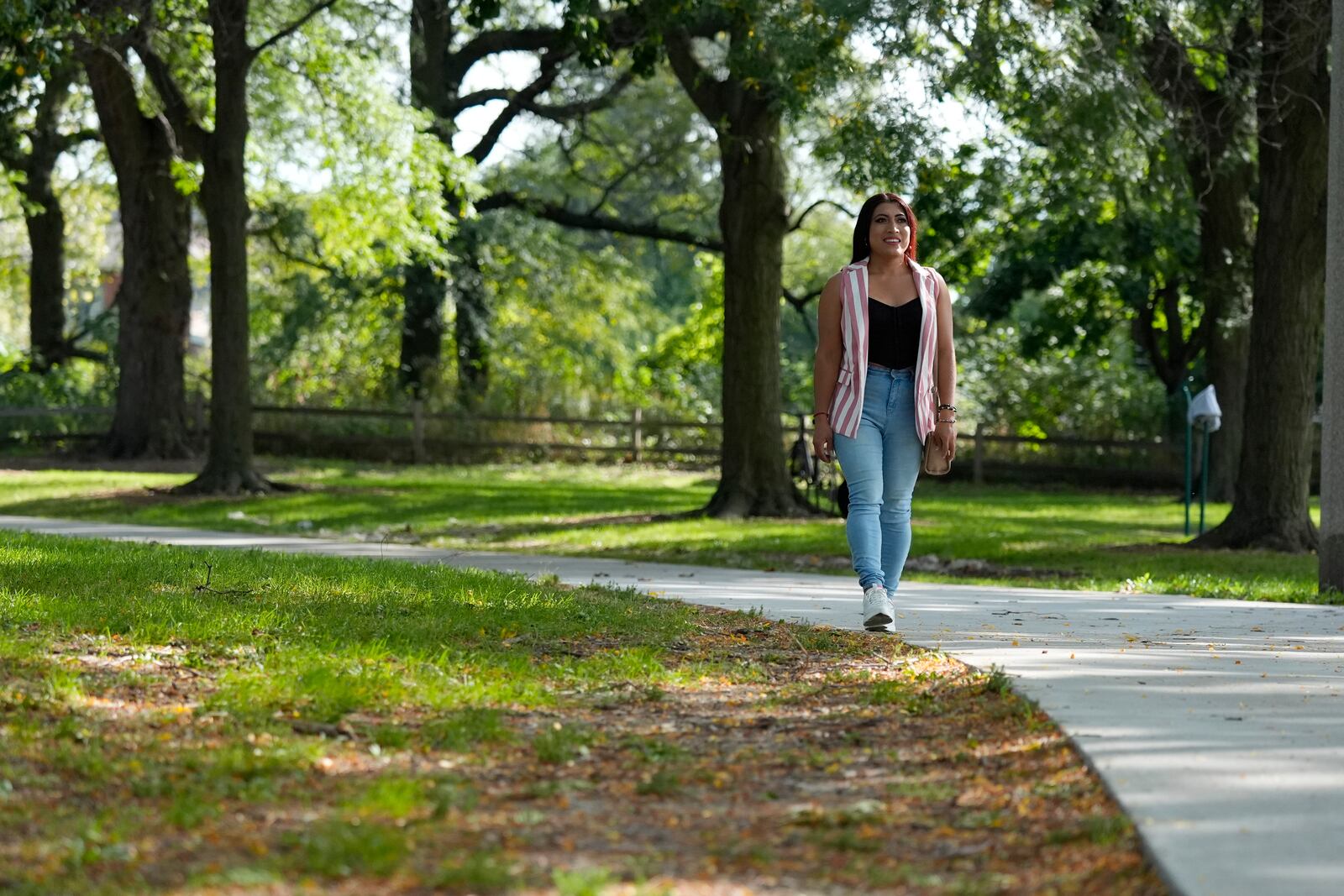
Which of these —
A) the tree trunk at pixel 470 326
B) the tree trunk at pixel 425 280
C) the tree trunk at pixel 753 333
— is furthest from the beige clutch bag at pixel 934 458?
the tree trunk at pixel 470 326

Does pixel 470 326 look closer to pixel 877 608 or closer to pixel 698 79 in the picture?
pixel 698 79

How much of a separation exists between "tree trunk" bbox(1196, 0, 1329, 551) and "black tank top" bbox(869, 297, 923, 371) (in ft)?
30.3

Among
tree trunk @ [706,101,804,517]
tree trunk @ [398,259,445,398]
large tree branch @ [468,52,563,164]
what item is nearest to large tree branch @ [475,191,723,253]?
large tree branch @ [468,52,563,164]

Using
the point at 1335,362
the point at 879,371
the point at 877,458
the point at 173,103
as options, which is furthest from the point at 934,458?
the point at 173,103

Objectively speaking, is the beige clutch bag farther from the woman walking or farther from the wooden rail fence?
the wooden rail fence

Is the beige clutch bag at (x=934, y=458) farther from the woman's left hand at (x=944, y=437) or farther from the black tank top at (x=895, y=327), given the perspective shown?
the black tank top at (x=895, y=327)

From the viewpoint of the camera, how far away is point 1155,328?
107 feet

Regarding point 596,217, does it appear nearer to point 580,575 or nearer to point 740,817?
point 580,575

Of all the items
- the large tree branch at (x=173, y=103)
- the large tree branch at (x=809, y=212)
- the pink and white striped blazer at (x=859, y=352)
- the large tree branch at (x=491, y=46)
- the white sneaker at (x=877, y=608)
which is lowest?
the white sneaker at (x=877, y=608)

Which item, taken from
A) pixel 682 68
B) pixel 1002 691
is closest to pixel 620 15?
pixel 682 68

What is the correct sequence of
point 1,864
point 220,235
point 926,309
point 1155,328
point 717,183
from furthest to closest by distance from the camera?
point 717,183 < point 1155,328 < point 220,235 < point 926,309 < point 1,864

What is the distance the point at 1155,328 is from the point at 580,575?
74.9 feet

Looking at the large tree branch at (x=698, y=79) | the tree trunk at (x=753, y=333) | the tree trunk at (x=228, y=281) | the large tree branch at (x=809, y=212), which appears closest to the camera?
the large tree branch at (x=698, y=79)

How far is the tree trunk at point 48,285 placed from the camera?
34.3m
